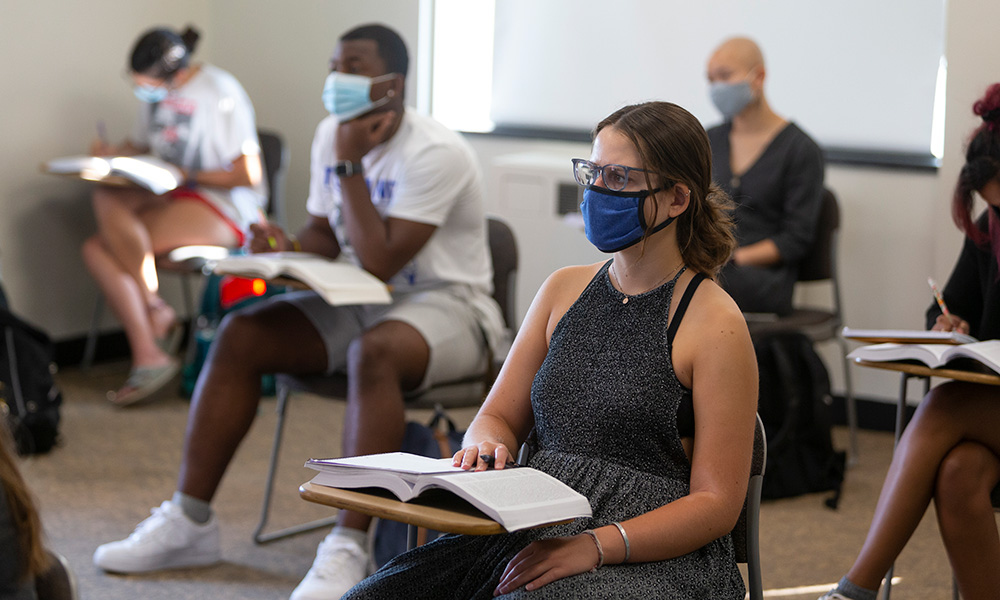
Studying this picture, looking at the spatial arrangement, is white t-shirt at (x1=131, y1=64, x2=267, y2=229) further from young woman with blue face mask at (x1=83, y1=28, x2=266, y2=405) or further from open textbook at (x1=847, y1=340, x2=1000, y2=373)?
open textbook at (x1=847, y1=340, x2=1000, y2=373)

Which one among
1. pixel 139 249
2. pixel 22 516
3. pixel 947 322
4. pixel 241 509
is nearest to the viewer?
pixel 22 516

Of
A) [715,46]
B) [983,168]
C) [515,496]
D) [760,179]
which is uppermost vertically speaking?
[715,46]

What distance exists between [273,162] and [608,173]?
127 inches

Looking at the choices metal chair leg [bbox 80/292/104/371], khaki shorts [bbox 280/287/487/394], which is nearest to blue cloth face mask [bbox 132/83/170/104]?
metal chair leg [bbox 80/292/104/371]

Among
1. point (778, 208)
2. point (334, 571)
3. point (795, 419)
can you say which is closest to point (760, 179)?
point (778, 208)

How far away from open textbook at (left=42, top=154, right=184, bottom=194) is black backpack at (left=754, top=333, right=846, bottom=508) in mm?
2276

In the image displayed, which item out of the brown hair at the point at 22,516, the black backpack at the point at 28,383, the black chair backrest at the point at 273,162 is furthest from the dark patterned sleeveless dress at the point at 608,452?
the black chair backrest at the point at 273,162

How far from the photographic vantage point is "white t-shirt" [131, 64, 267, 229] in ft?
14.1

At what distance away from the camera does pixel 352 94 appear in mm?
2604

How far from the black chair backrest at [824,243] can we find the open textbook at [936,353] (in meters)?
1.54

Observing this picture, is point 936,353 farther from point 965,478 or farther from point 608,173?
point 608,173

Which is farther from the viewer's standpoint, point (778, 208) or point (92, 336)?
point (92, 336)

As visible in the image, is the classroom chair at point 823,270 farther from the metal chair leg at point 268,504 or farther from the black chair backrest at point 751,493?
the black chair backrest at point 751,493

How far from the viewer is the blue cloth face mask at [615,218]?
1.48 meters
